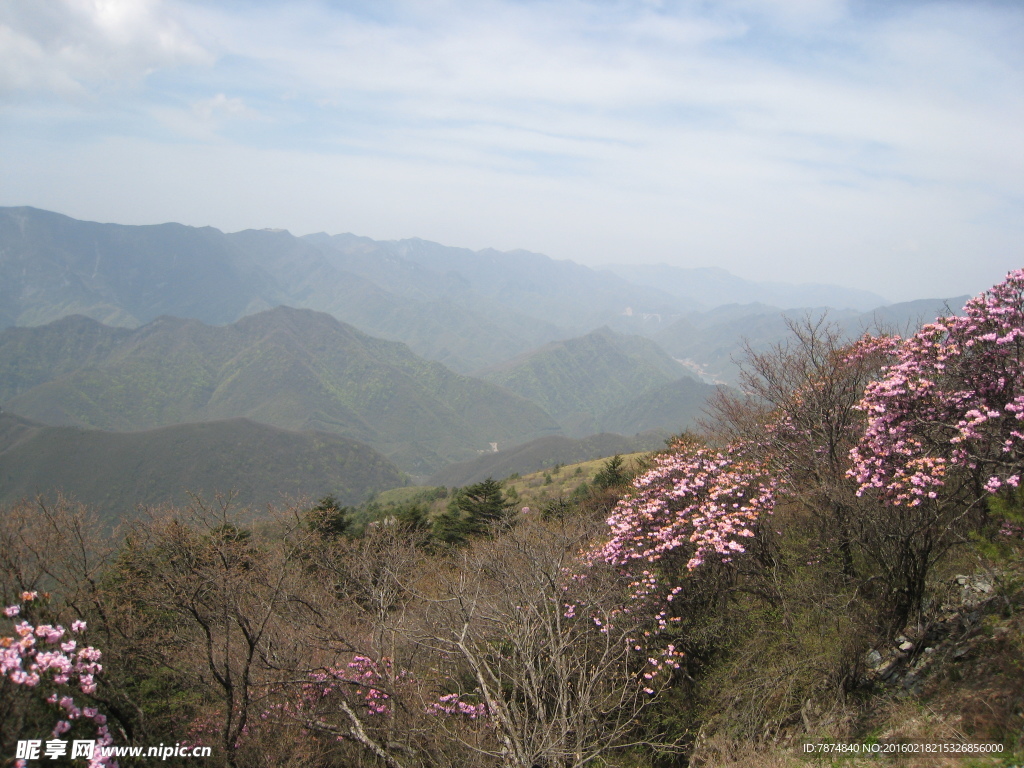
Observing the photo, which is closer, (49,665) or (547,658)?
(49,665)

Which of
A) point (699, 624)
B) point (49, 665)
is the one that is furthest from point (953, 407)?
point (49, 665)

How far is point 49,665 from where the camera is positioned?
261 inches

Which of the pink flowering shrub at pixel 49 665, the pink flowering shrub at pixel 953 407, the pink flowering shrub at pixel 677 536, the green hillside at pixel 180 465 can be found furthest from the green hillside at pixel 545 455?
the pink flowering shrub at pixel 49 665

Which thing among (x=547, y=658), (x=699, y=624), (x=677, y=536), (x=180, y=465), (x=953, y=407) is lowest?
(x=180, y=465)

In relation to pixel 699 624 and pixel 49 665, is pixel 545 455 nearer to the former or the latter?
pixel 699 624

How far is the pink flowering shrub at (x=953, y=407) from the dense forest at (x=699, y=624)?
51mm

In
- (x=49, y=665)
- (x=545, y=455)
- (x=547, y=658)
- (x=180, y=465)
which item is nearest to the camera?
(x=49, y=665)

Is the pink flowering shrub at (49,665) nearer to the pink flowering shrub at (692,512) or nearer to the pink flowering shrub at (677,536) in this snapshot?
the pink flowering shrub at (677,536)

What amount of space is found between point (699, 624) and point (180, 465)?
14423 centimetres

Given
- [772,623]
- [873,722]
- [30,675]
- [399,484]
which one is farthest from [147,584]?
[399,484]

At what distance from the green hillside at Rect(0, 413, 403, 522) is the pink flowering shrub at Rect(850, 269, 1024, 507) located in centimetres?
11373

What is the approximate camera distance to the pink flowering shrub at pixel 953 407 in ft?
31.8

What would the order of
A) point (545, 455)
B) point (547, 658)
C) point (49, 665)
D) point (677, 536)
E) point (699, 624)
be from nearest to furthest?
1. point (49, 665)
2. point (547, 658)
3. point (699, 624)
4. point (677, 536)
5. point (545, 455)

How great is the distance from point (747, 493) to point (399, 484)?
15354 cm
